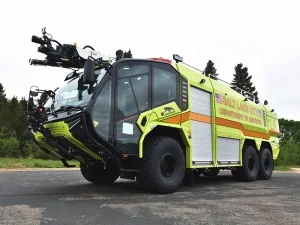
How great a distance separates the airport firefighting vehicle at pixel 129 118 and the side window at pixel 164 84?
21 millimetres

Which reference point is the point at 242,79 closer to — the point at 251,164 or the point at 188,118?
the point at 251,164

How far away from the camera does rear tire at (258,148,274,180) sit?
10930mm

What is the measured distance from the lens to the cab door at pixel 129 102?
593 centimetres

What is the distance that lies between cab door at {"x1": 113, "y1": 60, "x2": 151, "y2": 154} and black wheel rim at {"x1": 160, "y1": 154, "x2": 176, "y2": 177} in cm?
73

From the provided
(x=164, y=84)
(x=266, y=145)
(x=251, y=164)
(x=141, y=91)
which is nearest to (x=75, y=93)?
(x=141, y=91)

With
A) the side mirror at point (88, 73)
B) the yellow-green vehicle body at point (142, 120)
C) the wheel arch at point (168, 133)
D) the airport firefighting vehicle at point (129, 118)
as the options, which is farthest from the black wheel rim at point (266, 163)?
the side mirror at point (88, 73)

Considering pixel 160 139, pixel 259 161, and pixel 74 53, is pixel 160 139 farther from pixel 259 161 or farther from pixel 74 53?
pixel 259 161

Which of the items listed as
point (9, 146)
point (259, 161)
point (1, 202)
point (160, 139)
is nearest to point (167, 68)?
point (160, 139)

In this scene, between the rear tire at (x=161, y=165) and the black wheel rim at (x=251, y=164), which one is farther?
the black wheel rim at (x=251, y=164)

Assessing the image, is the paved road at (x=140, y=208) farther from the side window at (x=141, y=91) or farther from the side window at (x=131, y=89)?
the side window at (x=141, y=91)

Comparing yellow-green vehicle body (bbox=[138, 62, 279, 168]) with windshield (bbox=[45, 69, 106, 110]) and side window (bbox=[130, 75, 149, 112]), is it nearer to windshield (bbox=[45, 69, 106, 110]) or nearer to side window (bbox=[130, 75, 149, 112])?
side window (bbox=[130, 75, 149, 112])

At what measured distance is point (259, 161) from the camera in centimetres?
1084

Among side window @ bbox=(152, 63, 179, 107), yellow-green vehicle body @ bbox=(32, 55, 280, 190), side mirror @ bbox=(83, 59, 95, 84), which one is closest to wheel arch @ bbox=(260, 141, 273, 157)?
yellow-green vehicle body @ bbox=(32, 55, 280, 190)

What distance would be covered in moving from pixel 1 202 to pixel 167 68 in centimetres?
412
